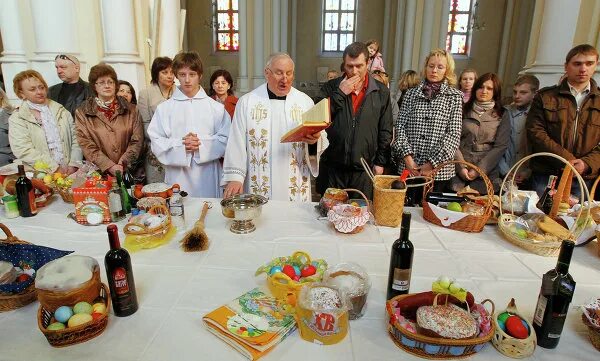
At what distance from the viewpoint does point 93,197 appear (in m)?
2.11

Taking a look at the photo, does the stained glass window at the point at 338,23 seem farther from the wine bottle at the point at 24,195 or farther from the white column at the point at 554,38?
the wine bottle at the point at 24,195

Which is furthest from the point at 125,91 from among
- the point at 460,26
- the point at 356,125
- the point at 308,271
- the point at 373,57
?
the point at 460,26

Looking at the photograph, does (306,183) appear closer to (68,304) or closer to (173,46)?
(68,304)

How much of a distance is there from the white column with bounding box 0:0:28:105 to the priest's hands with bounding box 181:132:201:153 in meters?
3.64

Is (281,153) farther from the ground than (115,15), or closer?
closer

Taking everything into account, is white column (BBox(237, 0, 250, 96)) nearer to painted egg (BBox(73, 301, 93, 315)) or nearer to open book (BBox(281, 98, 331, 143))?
open book (BBox(281, 98, 331, 143))

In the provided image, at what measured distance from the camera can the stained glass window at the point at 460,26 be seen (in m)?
13.5

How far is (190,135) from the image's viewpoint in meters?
3.07

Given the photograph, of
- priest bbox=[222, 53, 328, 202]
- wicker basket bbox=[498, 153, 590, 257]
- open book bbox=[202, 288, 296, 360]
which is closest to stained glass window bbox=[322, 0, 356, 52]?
priest bbox=[222, 53, 328, 202]

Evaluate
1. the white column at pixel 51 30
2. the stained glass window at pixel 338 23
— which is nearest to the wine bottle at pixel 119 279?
the white column at pixel 51 30

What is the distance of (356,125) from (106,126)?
7.27 ft

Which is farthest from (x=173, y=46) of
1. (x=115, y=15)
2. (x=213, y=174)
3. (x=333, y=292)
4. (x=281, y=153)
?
(x=333, y=292)

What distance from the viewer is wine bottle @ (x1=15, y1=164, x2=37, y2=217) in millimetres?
2174

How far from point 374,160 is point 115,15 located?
410 cm
